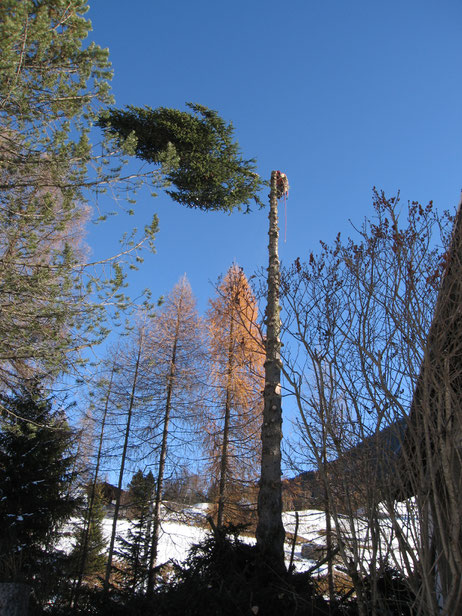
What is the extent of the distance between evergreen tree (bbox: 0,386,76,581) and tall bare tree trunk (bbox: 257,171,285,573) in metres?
4.66

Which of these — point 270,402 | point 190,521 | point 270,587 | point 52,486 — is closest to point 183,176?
point 270,402

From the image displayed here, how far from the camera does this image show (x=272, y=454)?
6.49 meters

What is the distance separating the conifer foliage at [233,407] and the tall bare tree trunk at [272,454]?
370 centimetres

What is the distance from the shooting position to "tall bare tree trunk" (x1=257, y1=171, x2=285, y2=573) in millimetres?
5734

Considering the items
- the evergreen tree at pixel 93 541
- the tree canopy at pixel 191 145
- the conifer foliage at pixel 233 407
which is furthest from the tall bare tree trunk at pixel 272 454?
the evergreen tree at pixel 93 541

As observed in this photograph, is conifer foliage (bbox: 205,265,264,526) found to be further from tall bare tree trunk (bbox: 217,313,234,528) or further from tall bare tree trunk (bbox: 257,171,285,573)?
tall bare tree trunk (bbox: 257,171,285,573)

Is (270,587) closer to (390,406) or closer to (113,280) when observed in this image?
(390,406)

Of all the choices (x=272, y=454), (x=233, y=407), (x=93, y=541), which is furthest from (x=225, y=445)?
(x=93, y=541)

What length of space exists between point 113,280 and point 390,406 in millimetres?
3715

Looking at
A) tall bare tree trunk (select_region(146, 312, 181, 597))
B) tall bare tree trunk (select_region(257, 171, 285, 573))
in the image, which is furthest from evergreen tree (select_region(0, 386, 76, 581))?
tall bare tree trunk (select_region(257, 171, 285, 573))

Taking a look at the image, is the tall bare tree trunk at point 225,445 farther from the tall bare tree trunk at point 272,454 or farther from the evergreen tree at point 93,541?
the evergreen tree at point 93,541

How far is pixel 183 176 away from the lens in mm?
8312

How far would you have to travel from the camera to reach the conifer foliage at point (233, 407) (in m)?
11.6

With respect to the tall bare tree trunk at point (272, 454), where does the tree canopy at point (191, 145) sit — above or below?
above
